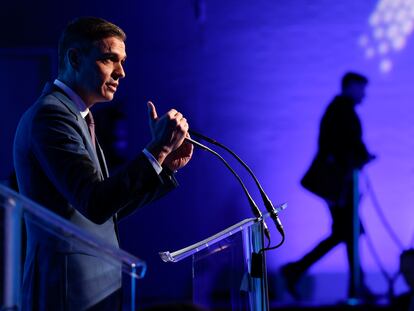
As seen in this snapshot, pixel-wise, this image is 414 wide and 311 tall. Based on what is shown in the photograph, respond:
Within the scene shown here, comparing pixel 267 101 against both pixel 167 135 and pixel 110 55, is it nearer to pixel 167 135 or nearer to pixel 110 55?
pixel 110 55

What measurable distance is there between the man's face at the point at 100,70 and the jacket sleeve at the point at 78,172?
0.15 m

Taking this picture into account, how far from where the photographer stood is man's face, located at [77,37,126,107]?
6.29 ft

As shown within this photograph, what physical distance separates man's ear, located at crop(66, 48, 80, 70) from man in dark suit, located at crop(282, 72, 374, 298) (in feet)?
12.1

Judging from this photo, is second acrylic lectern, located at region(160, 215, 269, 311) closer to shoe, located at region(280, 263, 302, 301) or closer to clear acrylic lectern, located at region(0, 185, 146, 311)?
clear acrylic lectern, located at region(0, 185, 146, 311)

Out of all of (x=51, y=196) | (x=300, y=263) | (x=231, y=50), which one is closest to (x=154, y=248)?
(x=300, y=263)

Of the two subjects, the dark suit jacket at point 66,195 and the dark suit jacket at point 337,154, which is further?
the dark suit jacket at point 337,154

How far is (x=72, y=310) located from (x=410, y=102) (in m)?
4.37

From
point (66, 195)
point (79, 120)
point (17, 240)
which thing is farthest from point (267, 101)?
point (17, 240)

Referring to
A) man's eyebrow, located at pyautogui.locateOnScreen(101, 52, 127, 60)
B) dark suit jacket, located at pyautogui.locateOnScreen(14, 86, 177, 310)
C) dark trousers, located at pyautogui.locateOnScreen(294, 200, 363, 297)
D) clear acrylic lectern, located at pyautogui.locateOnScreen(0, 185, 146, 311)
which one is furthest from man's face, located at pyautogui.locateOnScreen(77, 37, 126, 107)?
dark trousers, located at pyautogui.locateOnScreen(294, 200, 363, 297)

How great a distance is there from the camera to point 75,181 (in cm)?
167

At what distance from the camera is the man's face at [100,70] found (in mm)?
1918

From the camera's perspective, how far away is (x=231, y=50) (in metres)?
5.60

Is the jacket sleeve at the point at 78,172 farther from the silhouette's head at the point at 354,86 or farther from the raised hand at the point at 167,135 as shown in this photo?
the silhouette's head at the point at 354,86

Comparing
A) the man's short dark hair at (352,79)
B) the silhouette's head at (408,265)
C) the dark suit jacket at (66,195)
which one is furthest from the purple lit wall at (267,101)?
the dark suit jacket at (66,195)
